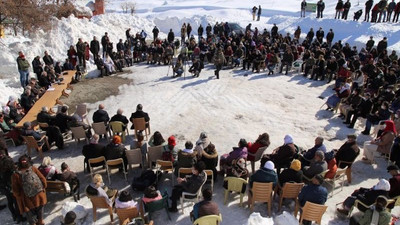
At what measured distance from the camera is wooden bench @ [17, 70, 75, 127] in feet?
37.3

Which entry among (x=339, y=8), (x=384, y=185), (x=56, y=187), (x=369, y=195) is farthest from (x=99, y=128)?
(x=339, y=8)

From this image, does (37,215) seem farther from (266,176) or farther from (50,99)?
(50,99)

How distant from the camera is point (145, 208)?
704 centimetres

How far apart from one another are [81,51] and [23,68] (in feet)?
11.7

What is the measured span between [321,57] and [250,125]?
7382mm

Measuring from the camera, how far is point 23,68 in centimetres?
1478

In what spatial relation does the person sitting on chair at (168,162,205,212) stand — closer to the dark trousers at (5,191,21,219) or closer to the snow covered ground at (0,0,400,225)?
the snow covered ground at (0,0,400,225)

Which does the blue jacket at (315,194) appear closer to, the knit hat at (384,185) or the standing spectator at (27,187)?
the knit hat at (384,185)

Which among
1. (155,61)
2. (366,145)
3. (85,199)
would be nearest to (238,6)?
(155,61)

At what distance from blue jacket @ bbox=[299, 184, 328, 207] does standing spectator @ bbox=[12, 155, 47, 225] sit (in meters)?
5.50

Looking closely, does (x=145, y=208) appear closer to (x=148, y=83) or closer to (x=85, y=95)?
(x=85, y=95)

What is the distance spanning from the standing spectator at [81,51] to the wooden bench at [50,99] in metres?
1.86

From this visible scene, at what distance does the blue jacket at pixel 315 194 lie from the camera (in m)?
6.75

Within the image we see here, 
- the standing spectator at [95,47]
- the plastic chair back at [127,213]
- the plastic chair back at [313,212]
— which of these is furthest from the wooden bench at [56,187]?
the standing spectator at [95,47]
